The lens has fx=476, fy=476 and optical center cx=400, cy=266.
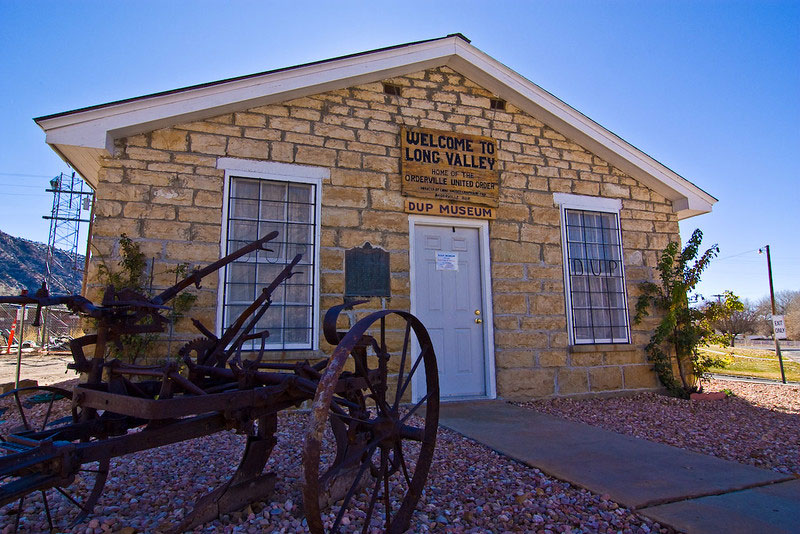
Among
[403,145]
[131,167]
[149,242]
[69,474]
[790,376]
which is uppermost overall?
[403,145]

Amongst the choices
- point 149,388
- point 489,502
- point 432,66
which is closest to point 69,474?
point 149,388

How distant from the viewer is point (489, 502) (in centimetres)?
288

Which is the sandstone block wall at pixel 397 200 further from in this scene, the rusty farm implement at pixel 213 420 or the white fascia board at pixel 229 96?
the rusty farm implement at pixel 213 420

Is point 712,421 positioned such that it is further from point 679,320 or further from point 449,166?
point 449,166

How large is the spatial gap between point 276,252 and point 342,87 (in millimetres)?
2288

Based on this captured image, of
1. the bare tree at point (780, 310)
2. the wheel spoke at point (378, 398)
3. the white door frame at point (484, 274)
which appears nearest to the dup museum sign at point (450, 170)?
the white door frame at point (484, 274)

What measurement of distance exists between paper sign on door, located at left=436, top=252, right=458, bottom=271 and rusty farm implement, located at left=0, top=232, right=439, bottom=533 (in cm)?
320

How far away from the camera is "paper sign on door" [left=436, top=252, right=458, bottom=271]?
20.1 ft

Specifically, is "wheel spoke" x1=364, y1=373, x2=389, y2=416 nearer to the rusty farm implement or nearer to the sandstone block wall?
the rusty farm implement

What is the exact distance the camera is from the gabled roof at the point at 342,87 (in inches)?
194

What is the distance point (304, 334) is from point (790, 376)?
39.0 feet

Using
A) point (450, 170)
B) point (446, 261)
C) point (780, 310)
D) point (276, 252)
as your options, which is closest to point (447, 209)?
point (450, 170)

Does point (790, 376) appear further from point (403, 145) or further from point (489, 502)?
point (489, 502)

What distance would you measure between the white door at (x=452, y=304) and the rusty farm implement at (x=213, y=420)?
2.84 m
